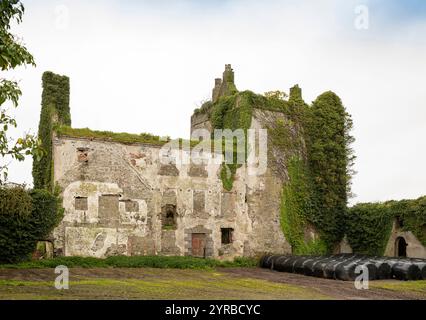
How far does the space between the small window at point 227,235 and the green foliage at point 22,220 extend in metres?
9.88

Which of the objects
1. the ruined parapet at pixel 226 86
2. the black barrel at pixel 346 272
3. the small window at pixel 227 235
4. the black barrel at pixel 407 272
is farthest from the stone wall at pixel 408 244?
the ruined parapet at pixel 226 86

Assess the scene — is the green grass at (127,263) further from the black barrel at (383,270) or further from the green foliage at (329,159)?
the black barrel at (383,270)

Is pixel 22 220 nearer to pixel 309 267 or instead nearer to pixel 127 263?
pixel 127 263

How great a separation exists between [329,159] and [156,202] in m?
11.5

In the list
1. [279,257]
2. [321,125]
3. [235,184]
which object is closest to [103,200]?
[235,184]

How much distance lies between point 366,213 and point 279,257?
648cm

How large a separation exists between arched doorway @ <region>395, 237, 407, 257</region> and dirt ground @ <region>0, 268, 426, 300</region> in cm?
819

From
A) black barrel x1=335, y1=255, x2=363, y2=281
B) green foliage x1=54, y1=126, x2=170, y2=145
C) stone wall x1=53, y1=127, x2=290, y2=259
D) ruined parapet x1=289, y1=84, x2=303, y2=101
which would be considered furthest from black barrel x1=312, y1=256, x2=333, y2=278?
ruined parapet x1=289, y1=84, x2=303, y2=101

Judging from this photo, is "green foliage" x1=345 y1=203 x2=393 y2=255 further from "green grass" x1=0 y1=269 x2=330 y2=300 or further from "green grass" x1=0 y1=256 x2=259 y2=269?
"green grass" x1=0 y1=269 x2=330 y2=300

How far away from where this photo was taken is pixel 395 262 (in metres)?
24.1

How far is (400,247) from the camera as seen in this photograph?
102ft

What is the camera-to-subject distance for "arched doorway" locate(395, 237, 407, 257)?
30.4 metres

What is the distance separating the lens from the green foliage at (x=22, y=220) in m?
23.7

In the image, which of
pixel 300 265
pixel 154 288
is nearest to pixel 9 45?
pixel 154 288
